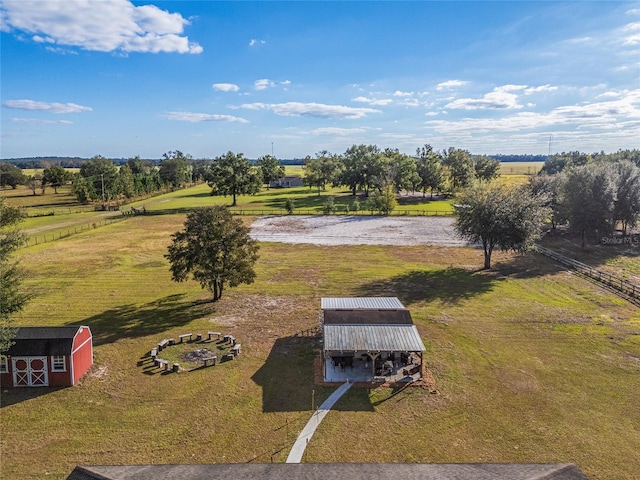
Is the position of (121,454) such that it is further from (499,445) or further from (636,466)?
(636,466)

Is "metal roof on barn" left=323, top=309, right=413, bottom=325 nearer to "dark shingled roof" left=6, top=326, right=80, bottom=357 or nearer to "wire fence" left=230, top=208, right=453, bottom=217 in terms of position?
"dark shingled roof" left=6, top=326, right=80, bottom=357

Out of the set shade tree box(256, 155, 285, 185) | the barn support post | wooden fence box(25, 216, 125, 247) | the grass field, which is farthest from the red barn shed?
shade tree box(256, 155, 285, 185)

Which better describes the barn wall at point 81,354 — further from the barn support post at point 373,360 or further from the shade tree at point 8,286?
the barn support post at point 373,360

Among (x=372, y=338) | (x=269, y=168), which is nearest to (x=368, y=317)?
(x=372, y=338)

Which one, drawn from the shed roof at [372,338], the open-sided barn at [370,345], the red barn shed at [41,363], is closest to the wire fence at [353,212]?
the open-sided barn at [370,345]

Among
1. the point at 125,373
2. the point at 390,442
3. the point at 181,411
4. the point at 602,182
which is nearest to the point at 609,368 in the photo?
the point at 390,442
